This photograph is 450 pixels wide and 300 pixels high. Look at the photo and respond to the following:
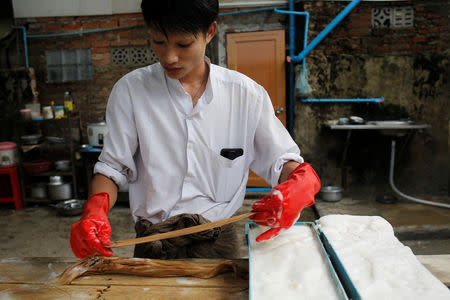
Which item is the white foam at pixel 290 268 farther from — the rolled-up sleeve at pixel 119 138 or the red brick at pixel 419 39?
the red brick at pixel 419 39

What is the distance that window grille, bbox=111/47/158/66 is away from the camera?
5.61 metres

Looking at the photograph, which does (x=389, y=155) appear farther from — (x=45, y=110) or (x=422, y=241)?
(x=45, y=110)

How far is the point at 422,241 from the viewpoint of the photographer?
4098 mm

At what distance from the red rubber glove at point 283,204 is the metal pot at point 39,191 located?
206 inches

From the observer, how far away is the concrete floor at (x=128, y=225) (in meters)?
4.04

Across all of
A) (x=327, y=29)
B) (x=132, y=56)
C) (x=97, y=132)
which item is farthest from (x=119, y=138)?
(x=132, y=56)

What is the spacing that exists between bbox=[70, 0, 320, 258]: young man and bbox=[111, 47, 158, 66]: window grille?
4.24 metres

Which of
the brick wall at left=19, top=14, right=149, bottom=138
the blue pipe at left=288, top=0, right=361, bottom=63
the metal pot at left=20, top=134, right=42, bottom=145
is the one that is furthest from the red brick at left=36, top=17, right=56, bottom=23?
the blue pipe at left=288, top=0, right=361, bottom=63

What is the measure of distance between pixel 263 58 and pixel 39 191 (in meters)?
4.16

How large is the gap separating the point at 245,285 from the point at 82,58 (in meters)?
5.47

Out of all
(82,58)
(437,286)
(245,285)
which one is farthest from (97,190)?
(82,58)

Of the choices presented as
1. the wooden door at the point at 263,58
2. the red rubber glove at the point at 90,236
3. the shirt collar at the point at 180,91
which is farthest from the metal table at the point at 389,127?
the red rubber glove at the point at 90,236

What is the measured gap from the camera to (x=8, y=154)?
17.4 ft

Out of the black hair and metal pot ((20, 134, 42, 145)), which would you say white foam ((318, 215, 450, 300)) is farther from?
metal pot ((20, 134, 42, 145))
